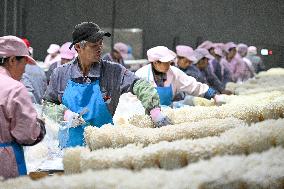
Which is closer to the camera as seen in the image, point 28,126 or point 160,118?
point 28,126

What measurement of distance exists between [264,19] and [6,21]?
9.54ft

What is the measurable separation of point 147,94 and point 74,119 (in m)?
0.33

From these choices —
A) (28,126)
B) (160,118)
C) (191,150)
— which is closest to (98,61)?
(160,118)

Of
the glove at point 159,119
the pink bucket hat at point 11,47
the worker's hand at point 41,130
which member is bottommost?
the glove at point 159,119

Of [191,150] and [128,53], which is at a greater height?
[191,150]

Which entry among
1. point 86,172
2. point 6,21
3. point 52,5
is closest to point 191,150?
point 86,172

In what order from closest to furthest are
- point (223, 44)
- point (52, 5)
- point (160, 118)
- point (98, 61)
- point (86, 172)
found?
point (86, 172), point (160, 118), point (98, 61), point (223, 44), point (52, 5)

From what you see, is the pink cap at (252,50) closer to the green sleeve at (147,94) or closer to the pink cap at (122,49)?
the pink cap at (122,49)

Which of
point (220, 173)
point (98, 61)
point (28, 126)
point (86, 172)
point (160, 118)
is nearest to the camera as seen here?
point (220, 173)

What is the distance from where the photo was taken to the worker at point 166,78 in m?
3.89

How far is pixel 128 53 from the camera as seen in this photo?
8.40 meters

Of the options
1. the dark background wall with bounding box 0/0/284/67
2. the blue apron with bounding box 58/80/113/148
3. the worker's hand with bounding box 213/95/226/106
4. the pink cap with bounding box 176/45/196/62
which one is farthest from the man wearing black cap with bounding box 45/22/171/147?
the dark background wall with bounding box 0/0/284/67

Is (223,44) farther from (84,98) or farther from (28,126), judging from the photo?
(28,126)

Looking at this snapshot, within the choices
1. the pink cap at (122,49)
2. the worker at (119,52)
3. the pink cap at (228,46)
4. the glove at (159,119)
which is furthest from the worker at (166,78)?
the pink cap at (228,46)
